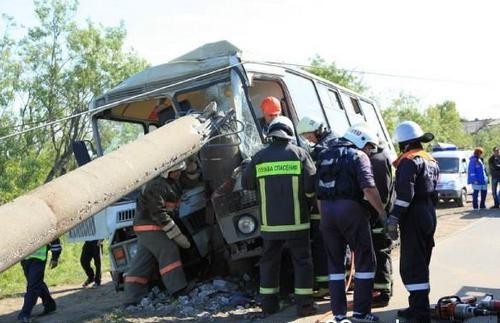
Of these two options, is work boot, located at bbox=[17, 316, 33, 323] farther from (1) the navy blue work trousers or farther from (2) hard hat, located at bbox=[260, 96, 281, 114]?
(2) hard hat, located at bbox=[260, 96, 281, 114]

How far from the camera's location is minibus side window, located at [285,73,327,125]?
6.67m

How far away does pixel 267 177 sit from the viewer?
17.9ft

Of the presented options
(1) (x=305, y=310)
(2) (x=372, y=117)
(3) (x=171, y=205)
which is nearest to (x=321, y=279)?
(1) (x=305, y=310)

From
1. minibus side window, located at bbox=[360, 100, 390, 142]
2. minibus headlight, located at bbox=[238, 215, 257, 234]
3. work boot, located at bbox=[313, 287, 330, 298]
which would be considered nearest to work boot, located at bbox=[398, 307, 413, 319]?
work boot, located at bbox=[313, 287, 330, 298]

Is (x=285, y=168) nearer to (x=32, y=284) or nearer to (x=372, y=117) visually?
(x=32, y=284)

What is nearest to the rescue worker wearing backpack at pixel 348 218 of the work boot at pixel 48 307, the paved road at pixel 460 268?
the paved road at pixel 460 268

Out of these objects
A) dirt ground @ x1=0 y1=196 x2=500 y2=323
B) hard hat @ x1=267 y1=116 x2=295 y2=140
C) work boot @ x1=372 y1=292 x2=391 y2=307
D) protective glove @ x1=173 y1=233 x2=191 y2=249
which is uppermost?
hard hat @ x1=267 y1=116 x2=295 y2=140

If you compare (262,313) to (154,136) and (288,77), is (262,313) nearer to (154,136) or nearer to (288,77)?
(154,136)

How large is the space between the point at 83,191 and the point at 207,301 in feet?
9.05

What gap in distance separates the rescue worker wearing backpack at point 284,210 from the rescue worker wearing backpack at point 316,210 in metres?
0.26

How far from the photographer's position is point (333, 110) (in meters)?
8.07

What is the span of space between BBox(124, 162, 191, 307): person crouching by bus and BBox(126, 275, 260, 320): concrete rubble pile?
16 cm

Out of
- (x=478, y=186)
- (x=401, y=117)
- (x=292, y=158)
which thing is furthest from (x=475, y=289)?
(x=401, y=117)

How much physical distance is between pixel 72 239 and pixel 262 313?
9.71 ft
